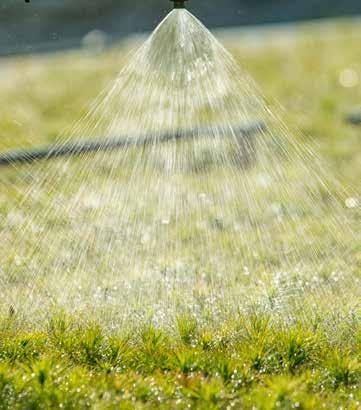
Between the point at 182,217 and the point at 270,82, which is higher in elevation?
the point at 270,82

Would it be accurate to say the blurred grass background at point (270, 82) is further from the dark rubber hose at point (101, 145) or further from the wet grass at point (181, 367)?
the wet grass at point (181, 367)

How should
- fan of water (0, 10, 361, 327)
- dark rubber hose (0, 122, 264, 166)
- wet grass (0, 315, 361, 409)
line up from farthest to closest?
dark rubber hose (0, 122, 264, 166)
fan of water (0, 10, 361, 327)
wet grass (0, 315, 361, 409)

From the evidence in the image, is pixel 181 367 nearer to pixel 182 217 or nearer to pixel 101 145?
pixel 182 217

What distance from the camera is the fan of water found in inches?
177

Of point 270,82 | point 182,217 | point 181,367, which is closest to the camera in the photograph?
point 181,367

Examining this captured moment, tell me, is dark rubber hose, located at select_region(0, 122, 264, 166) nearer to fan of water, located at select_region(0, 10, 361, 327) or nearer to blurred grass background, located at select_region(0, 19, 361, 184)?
fan of water, located at select_region(0, 10, 361, 327)

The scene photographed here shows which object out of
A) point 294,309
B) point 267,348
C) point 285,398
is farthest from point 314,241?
point 285,398

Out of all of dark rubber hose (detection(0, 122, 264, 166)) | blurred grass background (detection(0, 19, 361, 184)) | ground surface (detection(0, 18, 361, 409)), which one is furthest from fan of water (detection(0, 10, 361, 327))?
blurred grass background (detection(0, 19, 361, 184))

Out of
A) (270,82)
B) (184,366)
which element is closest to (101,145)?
Answer: (270,82)

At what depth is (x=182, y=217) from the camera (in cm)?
588

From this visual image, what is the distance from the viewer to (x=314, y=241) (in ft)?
17.8

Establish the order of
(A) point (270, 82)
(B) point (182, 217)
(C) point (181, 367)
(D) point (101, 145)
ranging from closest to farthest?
(C) point (181, 367), (B) point (182, 217), (D) point (101, 145), (A) point (270, 82)

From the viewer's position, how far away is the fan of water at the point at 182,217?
4508 millimetres

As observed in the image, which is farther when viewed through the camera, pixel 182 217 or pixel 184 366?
pixel 182 217
